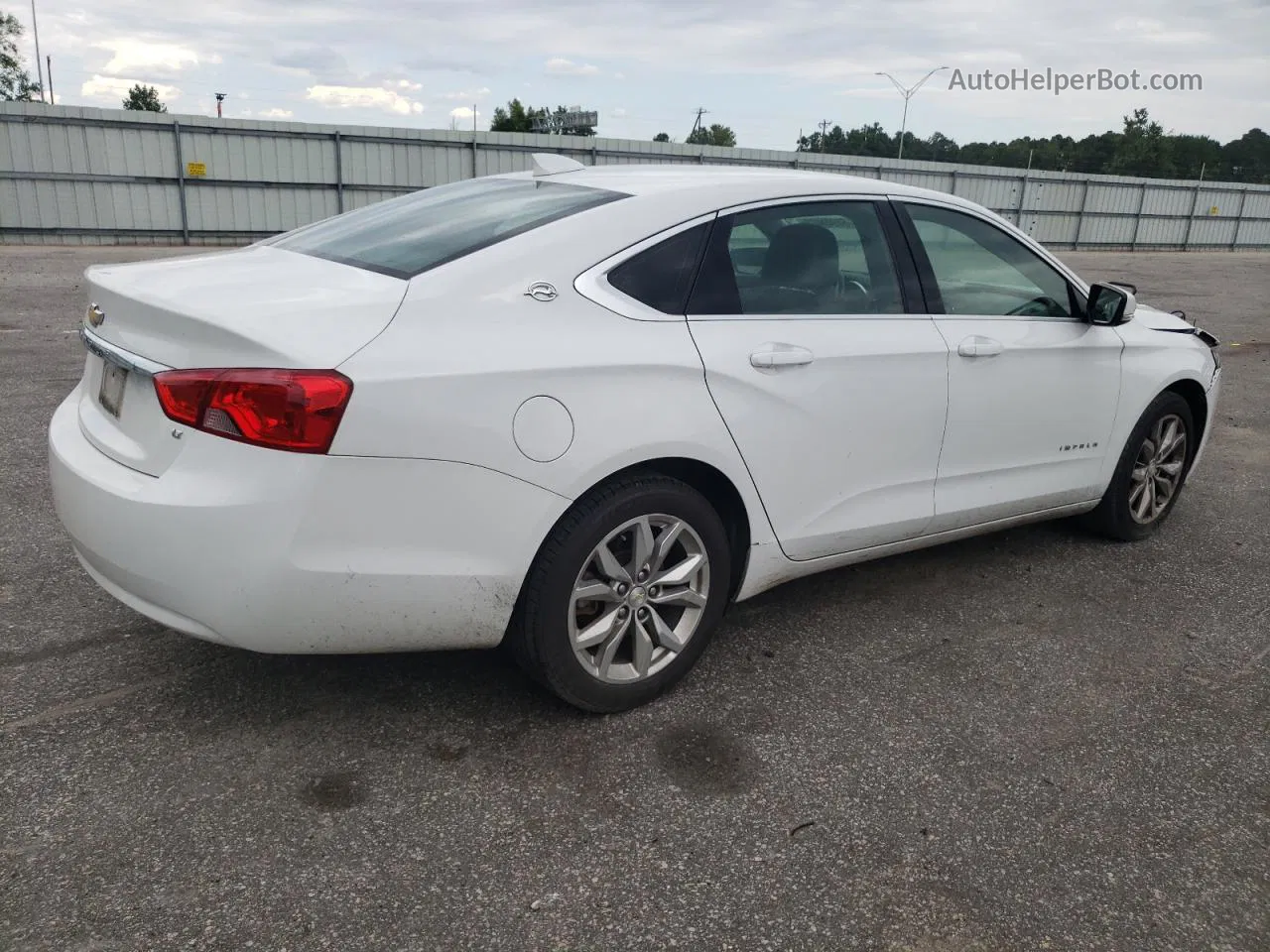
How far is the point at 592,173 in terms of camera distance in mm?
3631

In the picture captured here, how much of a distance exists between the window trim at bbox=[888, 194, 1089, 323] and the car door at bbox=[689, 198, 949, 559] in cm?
6

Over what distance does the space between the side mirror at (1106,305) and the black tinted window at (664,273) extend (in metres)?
2.00

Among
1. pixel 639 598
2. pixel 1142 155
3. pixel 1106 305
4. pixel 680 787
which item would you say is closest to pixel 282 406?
pixel 639 598

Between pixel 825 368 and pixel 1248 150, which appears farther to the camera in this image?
pixel 1248 150

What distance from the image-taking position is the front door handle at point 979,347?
372 cm

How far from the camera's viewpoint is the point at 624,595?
2957 millimetres

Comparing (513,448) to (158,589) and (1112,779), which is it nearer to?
(158,589)

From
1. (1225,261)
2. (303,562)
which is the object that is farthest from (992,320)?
(1225,261)

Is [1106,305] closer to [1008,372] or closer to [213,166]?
[1008,372]

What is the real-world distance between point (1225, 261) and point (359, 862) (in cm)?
3657

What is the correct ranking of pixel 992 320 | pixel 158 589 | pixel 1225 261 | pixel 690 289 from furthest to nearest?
pixel 1225 261
pixel 992 320
pixel 690 289
pixel 158 589

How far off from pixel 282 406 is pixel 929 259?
2.43 metres

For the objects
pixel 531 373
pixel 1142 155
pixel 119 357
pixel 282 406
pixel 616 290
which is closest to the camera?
pixel 282 406

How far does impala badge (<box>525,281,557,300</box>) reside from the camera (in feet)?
9.11
